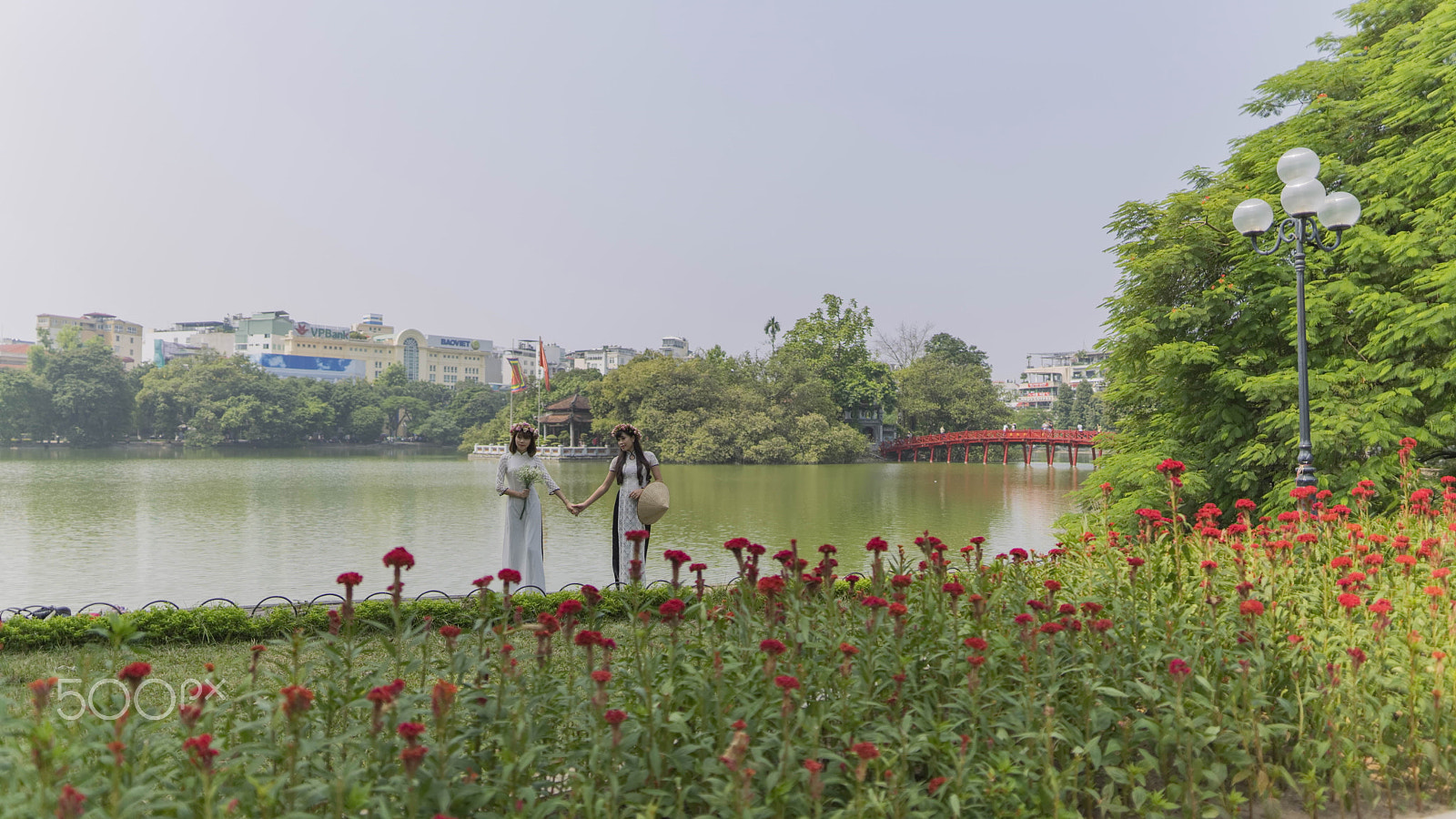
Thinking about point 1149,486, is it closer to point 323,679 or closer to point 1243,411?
point 1243,411

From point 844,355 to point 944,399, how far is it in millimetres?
5732

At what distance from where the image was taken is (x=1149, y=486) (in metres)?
7.35

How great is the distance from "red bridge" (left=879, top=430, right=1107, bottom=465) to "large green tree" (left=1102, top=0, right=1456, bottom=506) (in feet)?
88.2

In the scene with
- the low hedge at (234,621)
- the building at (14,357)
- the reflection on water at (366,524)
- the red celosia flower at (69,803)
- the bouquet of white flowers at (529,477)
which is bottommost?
the reflection on water at (366,524)

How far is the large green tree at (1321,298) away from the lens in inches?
264

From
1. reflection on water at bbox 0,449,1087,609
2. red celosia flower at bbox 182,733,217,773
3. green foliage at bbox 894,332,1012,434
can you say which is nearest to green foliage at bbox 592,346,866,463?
green foliage at bbox 894,332,1012,434

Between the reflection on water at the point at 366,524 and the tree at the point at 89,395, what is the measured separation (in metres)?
27.2

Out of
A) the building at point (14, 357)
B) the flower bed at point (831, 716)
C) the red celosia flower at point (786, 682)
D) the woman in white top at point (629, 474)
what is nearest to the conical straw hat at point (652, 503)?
the woman in white top at point (629, 474)

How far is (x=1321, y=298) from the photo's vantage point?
721cm

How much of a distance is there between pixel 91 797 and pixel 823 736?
177 cm

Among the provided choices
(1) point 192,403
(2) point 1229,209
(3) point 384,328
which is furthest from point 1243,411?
(3) point 384,328

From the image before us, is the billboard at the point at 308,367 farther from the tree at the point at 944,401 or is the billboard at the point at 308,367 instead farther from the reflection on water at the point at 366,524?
the reflection on water at the point at 366,524

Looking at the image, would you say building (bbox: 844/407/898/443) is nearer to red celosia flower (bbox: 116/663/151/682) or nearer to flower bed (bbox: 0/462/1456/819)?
flower bed (bbox: 0/462/1456/819)

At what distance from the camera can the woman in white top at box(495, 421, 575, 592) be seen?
228 inches
